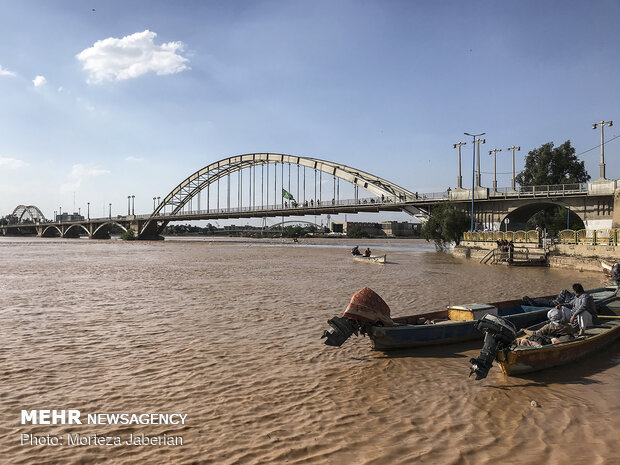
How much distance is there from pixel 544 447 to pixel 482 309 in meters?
4.59

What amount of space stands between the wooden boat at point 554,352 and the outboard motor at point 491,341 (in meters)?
0.15

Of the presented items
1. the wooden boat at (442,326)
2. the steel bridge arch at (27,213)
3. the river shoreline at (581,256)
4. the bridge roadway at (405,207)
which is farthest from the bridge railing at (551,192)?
the steel bridge arch at (27,213)

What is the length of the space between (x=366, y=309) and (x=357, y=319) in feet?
0.81

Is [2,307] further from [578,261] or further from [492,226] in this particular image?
[492,226]

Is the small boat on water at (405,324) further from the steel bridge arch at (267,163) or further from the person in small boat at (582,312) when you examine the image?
the steel bridge arch at (267,163)

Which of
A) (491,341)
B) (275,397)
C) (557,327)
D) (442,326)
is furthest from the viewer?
(442,326)

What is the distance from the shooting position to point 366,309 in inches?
304

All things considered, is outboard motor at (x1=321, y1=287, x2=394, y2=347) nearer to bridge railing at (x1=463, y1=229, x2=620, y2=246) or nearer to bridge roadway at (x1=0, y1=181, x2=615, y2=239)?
bridge railing at (x1=463, y1=229, x2=620, y2=246)

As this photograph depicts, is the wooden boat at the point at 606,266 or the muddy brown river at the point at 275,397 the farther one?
the wooden boat at the point at 606,266

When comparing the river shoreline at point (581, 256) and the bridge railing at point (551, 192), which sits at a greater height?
the bridge railing at point (551, 192)

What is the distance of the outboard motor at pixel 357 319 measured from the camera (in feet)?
24.8

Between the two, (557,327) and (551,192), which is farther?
(551,192)

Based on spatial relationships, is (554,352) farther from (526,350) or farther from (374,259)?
(374,259)

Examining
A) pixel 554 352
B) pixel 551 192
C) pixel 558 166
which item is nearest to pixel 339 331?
pixel 554 352
